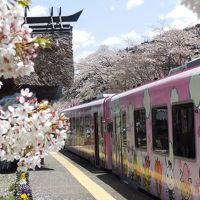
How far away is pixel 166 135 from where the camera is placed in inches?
325

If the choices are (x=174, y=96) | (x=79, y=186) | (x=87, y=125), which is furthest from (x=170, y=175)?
(x=87, y=125)

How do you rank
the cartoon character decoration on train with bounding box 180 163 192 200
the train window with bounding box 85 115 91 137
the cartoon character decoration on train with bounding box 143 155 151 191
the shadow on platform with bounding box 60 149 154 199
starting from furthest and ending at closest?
the train window with bounding box 85 115 91 137
the shadow on platform with bounding box 60 149 154 199
the cartoon character decoration on train with bounding box 143 155 151 191
the cartoon character decoration on train with bounding box 180 163 192 200

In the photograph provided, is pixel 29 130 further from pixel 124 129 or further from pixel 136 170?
pixel 124 129

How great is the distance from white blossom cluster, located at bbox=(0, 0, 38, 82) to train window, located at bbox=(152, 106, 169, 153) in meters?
5.60

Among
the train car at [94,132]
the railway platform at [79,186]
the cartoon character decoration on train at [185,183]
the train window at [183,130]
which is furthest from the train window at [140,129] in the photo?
the train car at [94,132]

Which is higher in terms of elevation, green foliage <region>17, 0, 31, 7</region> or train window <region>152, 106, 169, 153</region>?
green foliage <region>17, 0, 31, 7</region>

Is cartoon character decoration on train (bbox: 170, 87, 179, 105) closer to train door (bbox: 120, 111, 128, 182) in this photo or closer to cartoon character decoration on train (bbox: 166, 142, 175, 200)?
cartoon character decoration on train (bbox: 166, 142, 175, 200)

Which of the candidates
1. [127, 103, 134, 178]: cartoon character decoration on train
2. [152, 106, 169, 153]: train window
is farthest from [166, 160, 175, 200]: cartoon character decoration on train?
[127, 103, 134, 178]: cartoon character decoration on train

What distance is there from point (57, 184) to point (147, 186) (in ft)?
12.4

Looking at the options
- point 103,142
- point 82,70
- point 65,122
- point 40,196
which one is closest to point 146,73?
point 82,70

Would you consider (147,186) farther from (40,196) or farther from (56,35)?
(56,35)

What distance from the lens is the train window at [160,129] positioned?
8297 millimetres

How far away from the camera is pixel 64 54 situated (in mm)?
18656

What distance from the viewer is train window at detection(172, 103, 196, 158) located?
7008mm
